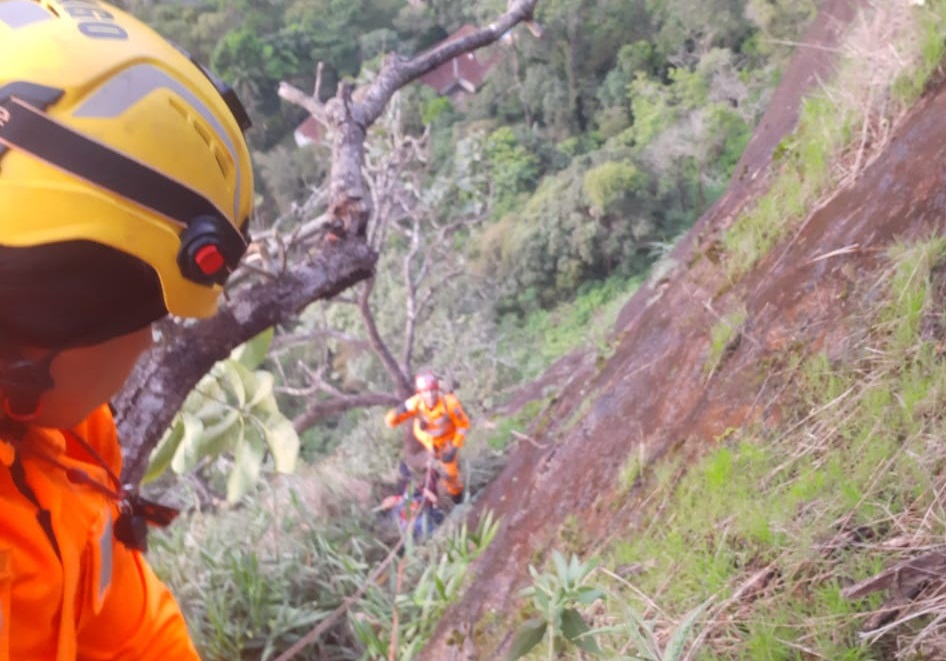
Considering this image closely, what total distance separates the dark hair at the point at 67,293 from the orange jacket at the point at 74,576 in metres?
0.20

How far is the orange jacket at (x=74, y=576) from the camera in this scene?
103cm

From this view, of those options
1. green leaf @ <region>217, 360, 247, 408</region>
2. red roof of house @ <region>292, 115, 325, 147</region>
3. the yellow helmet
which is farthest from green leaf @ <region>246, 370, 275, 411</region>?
Result: red roof of house @ <region>292, 115, 325, 147</region>

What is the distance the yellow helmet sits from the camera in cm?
99

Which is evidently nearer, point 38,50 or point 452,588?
point 38,50

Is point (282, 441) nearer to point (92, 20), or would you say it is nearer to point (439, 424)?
point (92, 20)

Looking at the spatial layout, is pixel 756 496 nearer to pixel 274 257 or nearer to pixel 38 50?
pixel 274 257

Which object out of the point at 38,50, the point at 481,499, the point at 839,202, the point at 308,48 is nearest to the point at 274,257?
the point at 38,50

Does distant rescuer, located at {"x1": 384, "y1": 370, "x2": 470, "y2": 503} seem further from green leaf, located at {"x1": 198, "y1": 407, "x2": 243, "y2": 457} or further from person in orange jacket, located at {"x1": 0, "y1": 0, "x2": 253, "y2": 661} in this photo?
person in orange jacket, located at {"x1": 0, "y1": 0, "x2": 253, "y2": 661}

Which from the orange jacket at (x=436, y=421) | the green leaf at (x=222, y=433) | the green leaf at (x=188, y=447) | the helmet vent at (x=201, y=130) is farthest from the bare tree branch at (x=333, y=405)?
the helmet vent at (x=201, y=130)

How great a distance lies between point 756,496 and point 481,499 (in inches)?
122

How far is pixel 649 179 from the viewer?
469 inches

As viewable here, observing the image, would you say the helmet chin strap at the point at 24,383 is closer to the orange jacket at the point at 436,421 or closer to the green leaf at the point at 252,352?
the green leaf at the point at 252,352

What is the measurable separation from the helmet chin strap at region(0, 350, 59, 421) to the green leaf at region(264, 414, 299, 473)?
6.67ft

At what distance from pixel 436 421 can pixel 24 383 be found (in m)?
4.41
